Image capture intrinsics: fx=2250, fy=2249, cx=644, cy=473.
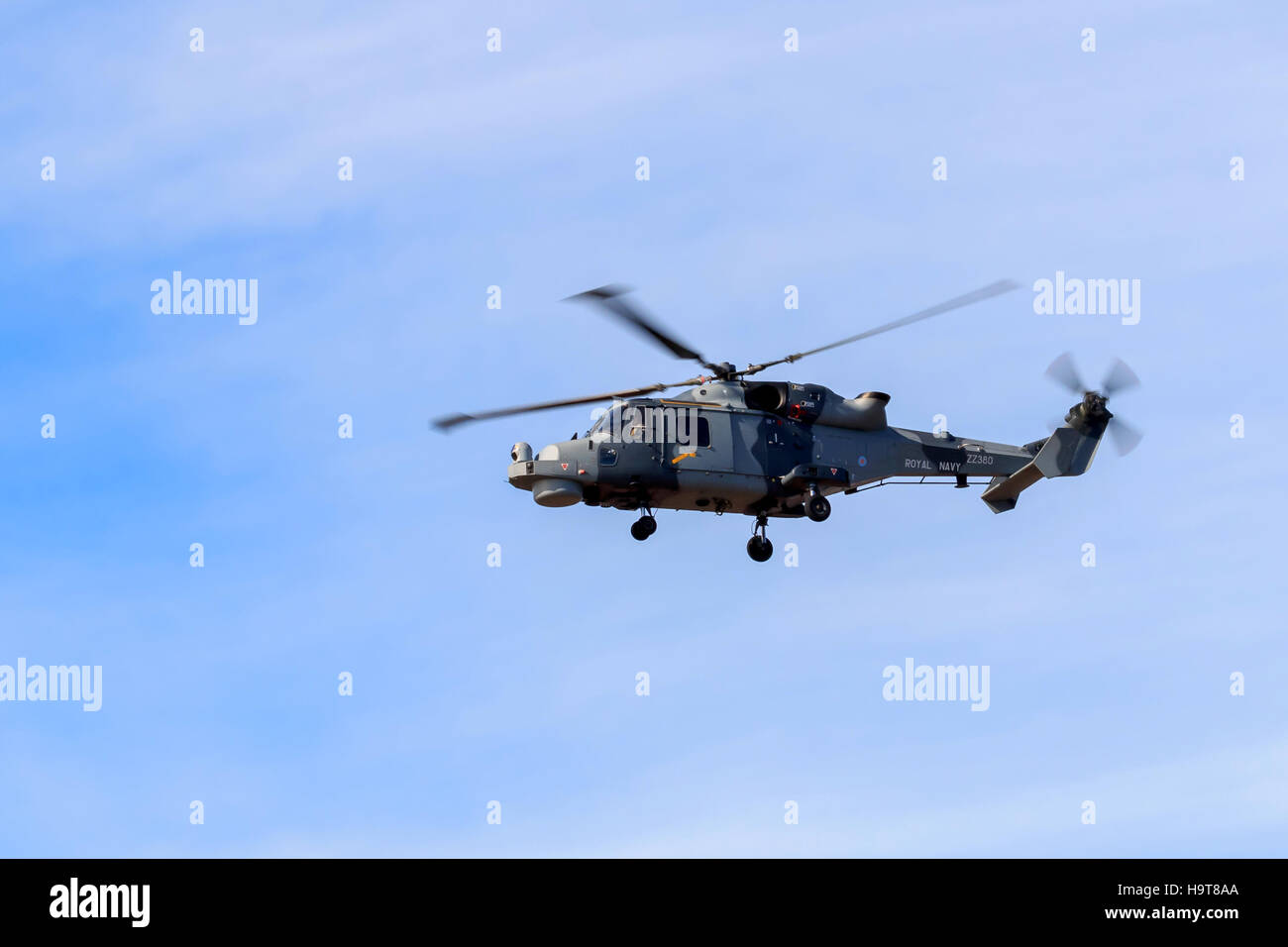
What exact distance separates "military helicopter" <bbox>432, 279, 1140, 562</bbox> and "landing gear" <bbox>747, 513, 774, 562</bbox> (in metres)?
0.03

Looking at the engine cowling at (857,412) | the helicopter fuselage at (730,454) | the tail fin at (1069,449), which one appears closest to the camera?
the helicopter fuselage at (730,454)

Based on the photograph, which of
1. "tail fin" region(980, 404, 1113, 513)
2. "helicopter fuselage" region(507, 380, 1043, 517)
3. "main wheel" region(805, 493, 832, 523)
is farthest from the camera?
"tail fin" region(980, 404, 1113, 513)

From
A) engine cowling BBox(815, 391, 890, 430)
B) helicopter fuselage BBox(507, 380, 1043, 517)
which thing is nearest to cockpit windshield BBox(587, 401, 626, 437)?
helicopter fuselage BBox(507, 380, 1043, 517)

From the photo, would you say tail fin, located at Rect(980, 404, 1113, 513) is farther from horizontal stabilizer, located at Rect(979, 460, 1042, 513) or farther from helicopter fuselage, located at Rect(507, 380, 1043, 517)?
helicopter fuselage, located at Rect(507, 380, 1043, 517)

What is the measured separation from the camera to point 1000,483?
62719 mm

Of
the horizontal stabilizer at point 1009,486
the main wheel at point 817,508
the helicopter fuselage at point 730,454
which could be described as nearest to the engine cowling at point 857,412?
the helicopter fuselage at point 730,454

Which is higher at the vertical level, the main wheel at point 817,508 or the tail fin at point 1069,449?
the tail fin at point 1069,449

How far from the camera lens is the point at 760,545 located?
59.4 meters

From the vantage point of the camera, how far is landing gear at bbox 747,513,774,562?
59.3m

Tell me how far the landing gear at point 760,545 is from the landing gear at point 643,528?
2.84 metres

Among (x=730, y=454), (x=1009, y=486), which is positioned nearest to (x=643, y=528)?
(x=730, y=454)

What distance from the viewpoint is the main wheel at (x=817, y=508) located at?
5888 cm

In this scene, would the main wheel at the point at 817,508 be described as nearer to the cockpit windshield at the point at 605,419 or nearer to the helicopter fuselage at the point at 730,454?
the helicopter fuselage at the point at 730,454
